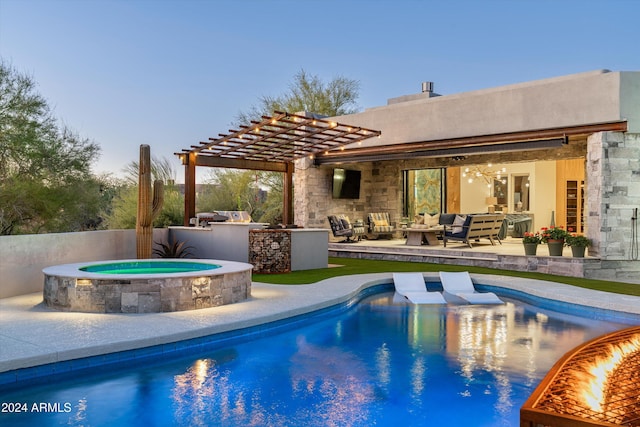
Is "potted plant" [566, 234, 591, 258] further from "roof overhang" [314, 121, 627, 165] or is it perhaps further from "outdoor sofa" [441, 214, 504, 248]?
"outdoor sofa" [441, 214, 504, 248]

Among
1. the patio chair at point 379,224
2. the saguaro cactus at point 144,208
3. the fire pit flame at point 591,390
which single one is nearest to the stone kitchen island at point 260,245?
the saguaro cactus at point 144,208

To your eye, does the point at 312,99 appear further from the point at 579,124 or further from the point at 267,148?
the point at 579,124

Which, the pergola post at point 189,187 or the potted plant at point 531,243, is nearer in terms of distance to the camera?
the potted plant at point 531,243

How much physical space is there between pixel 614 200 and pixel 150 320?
30.7ft

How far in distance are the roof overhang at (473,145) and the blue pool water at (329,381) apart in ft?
17.9

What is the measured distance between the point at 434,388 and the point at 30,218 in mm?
12996

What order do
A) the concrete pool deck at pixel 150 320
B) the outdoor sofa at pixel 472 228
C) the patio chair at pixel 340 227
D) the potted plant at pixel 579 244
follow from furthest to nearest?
the patio chair at pixel 340 227 → the outdoor sofa at pixel 472 228 → the potted plant at pixel 579 244 → the concrete pool deck at pixel 150 320

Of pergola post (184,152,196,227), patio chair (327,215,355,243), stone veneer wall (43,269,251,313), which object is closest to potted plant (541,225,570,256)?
patio chair (327,215,355,243)

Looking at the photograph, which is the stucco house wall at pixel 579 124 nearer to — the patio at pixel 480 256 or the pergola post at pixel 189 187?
the patio at pixel 480 256

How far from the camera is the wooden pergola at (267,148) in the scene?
12.1 m

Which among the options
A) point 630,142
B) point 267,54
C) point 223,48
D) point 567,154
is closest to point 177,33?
point 223,48

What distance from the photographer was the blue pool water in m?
3.84

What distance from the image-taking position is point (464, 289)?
930 cm

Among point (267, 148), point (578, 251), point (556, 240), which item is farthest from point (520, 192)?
point (267, 148)
